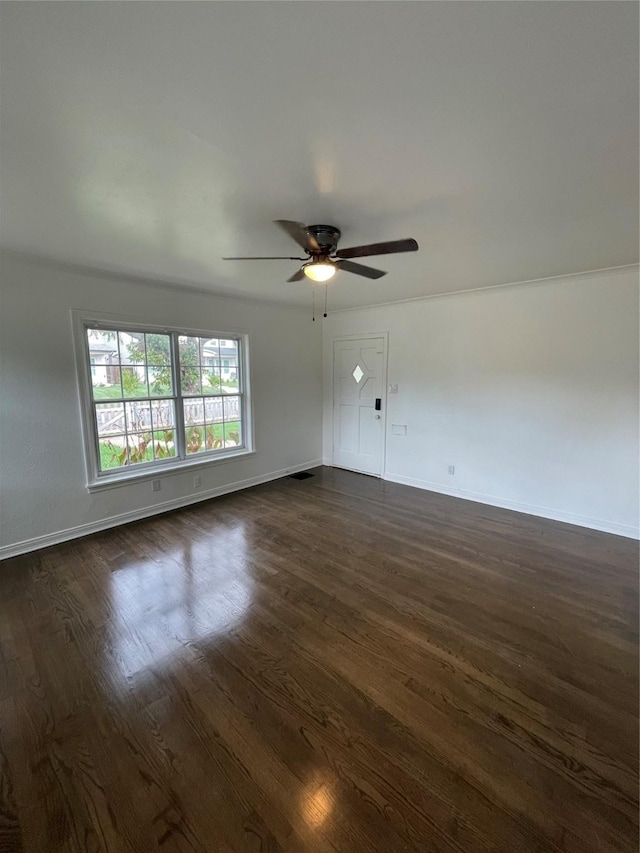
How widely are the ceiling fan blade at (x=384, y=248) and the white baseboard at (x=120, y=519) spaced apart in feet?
11.0

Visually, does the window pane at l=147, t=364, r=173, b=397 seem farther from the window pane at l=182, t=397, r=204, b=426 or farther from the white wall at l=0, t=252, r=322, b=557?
the white wall at l=0, t=252, r=322, b=557

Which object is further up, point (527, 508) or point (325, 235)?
point (325, 235)

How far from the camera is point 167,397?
13.3 feet

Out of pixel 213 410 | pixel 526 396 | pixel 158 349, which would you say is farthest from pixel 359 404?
pixel 158 349

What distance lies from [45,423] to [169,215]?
223cm

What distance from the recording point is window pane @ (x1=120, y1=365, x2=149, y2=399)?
12.3ft

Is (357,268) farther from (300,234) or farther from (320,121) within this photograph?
(320,121)

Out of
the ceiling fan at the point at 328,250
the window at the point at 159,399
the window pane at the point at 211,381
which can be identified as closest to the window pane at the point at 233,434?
the window at the point at 159,399

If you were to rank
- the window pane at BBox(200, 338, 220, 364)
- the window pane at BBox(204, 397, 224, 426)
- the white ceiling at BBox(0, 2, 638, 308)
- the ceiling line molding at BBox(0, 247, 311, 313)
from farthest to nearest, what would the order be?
1. the window pane at BBox(204, 397, 224, 426)
2. the window pane at BBox(200, 338, 220, 364)
3. the ceiling line molding at BBox(0, 247, 311, 313)
4. the white ceiling at BBox(0, 2, 638, 308)

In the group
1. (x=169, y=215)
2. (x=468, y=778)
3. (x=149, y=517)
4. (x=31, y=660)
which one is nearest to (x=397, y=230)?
(x=169, y=215)

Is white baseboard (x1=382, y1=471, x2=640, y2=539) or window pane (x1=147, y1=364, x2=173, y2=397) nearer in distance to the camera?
white baseboard (x1=382, y1=471, x2=640, y2=539)

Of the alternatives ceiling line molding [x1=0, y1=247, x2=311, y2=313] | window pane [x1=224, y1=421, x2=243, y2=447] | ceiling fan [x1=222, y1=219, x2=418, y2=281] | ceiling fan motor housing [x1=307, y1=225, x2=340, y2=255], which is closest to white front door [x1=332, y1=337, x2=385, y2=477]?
ceiling line molding [x1=0, y1=247, x2=311, y2=313]

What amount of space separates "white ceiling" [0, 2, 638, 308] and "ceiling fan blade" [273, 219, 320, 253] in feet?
0.57

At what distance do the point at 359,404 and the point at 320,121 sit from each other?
4213 mm
